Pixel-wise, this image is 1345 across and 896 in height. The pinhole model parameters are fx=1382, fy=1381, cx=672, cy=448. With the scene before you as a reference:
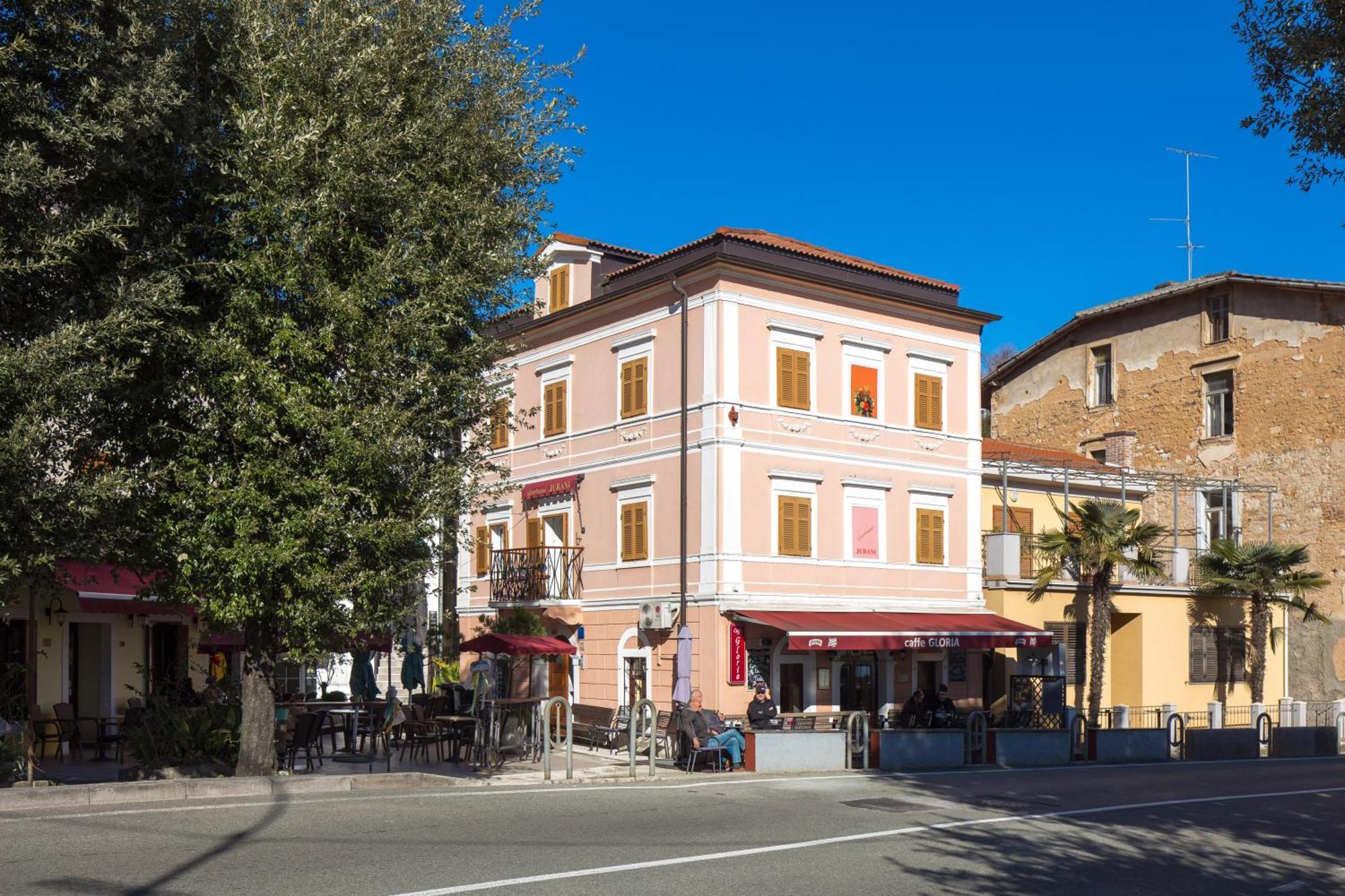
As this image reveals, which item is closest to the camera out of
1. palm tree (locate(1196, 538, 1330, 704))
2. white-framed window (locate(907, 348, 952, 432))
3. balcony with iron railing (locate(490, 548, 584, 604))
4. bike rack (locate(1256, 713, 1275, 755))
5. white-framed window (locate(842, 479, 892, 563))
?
bike rack (locate(1256, 713, 1275, 755))

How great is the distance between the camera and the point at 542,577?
106 ft

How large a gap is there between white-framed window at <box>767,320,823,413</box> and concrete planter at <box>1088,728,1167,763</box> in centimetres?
919

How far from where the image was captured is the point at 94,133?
42.7ft

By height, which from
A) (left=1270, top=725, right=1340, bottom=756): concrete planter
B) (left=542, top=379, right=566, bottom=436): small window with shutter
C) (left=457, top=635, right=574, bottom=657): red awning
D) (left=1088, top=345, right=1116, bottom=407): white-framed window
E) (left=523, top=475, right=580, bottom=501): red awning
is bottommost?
(left=1270, top=725, right=1340, bottom=756): concrete planter

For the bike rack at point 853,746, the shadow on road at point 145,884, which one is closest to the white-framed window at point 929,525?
the bike rack at point 853,746

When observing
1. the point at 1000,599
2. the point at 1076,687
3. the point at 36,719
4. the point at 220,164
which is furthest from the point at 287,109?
the point at 1076,687

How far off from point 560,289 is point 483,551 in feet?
24.3

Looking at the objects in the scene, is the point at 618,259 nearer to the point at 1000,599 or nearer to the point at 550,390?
the point at 550,390

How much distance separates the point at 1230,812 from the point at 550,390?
21501mm

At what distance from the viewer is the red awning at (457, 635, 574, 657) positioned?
1032 inches

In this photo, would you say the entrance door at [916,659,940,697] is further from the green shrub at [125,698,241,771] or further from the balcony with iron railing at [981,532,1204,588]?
the green shrub at [125,698,241,771]

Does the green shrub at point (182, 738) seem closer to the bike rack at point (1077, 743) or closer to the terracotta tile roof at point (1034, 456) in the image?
the bike rack at point (1077, 743)

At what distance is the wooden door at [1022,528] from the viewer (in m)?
34.3

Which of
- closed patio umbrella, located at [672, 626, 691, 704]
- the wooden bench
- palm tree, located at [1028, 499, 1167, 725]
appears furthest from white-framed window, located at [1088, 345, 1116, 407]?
the wooden bench
